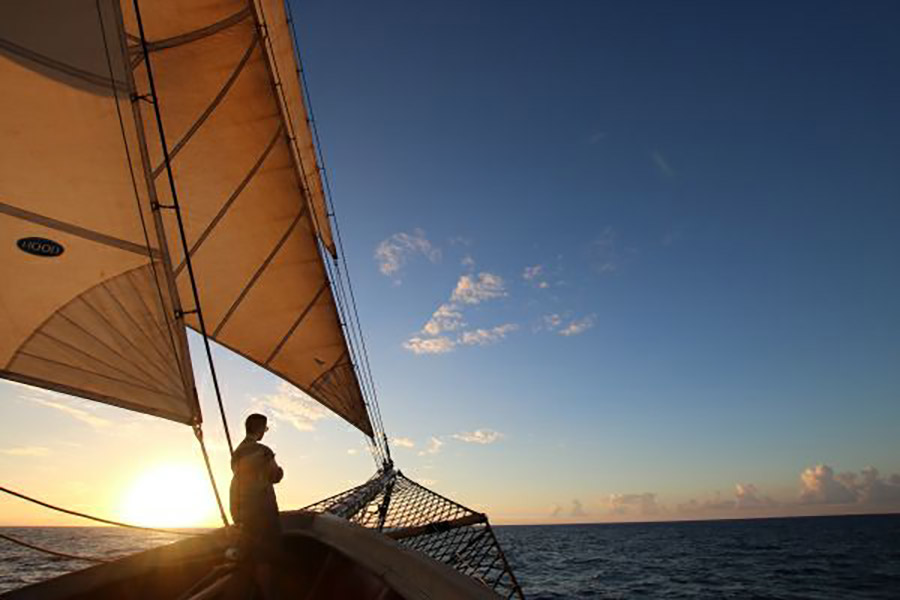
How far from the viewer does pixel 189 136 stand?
8.34 m

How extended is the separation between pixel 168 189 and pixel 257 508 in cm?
748

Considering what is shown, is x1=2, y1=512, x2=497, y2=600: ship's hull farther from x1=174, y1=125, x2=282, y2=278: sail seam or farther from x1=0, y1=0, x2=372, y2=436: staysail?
x1=174, y1=125, x2=282, y2=278: sail seam

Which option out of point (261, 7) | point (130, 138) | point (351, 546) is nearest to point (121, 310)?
point (130, 138)

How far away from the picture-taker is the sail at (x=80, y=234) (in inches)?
141

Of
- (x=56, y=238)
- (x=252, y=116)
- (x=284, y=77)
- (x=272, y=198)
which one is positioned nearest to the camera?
(x=56, y=238)

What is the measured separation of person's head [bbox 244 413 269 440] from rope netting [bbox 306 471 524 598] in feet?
8.35

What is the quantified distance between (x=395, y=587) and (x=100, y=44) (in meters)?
4.43

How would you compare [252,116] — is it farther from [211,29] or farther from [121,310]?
[121,310]

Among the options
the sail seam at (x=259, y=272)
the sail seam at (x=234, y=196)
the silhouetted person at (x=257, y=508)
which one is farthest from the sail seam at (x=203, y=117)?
the silhouetted person at (x=257, y=508)

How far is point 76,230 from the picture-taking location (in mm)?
3770

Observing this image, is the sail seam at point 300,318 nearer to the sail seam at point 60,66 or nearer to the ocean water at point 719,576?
the sail seam at point 60,66

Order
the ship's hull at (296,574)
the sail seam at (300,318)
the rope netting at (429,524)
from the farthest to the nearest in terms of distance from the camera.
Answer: the sail seam at (300,318), the rope netting at (429,524), the ship's hull at (296,574)

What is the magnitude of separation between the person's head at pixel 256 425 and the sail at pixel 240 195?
4.87m

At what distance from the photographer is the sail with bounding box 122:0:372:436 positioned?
7914 millimetres
